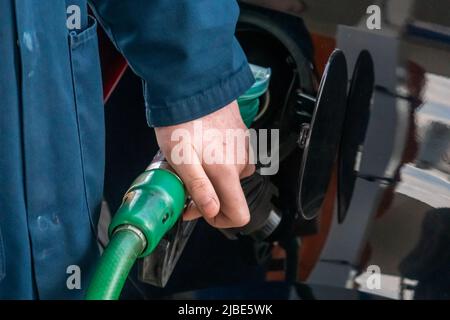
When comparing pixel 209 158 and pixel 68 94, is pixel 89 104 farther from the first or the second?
pixel 209 158

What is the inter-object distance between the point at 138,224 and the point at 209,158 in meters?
0.16

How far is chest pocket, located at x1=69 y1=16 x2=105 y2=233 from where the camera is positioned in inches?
44.8

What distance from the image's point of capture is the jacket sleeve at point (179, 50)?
1.02m

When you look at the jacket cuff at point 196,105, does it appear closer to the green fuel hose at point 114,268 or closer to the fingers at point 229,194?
the fingers at point 229,194

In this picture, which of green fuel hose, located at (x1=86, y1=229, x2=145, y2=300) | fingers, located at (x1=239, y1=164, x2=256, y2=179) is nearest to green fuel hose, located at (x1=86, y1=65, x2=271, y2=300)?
green fuel hose, located at (x1=86, y1=229, x2=145, y2=300)

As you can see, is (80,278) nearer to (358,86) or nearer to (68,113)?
(68,113)

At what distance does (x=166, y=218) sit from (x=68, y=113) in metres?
0.23

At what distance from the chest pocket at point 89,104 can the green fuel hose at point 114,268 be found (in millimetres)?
252

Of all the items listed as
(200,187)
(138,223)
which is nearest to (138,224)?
(138,223)

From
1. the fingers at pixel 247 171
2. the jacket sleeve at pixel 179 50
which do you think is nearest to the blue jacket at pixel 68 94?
the jacket sleeve at pixel 179 50

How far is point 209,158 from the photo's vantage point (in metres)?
1.08

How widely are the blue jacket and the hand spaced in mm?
22
